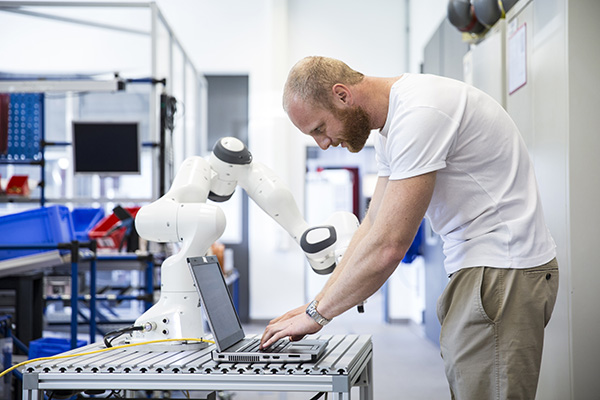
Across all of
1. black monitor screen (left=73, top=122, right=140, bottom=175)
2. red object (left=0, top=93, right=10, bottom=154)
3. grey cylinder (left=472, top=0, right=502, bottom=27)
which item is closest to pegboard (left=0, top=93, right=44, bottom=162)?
red object (left=0, top=93, right=10, bottom=154)

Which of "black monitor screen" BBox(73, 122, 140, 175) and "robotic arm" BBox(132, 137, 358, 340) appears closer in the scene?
"robotic arm" BBox(132, 137, 358, 340)

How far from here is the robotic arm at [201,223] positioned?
5.51ft

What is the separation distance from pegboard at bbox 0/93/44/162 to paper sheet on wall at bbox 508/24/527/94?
326cm

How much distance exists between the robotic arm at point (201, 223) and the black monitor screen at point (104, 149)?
230 centimetres

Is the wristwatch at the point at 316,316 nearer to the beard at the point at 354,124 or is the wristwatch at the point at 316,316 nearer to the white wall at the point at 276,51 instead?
the beard at the point at 354,124

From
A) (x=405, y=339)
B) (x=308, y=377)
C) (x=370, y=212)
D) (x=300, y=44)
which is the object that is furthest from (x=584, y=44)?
(x=300, y=44)

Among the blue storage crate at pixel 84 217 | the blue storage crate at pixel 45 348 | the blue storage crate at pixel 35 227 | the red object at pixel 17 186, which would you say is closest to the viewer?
the blue storage crate at pixel 45 348

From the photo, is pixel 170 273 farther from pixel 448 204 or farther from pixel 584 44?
pixel 584 44

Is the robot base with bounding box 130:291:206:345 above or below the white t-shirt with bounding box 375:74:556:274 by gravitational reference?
below

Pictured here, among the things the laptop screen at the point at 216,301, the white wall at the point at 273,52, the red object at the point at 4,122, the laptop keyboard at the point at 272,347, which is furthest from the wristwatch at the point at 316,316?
the white wall at the point at 273,52

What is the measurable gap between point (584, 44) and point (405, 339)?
13.0ft

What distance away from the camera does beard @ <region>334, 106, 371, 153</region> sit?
140 centimetres

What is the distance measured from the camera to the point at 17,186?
4316 mm

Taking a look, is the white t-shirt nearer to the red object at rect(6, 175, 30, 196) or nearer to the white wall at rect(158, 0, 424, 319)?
the red object at rect(6, 175, 30, 196)
